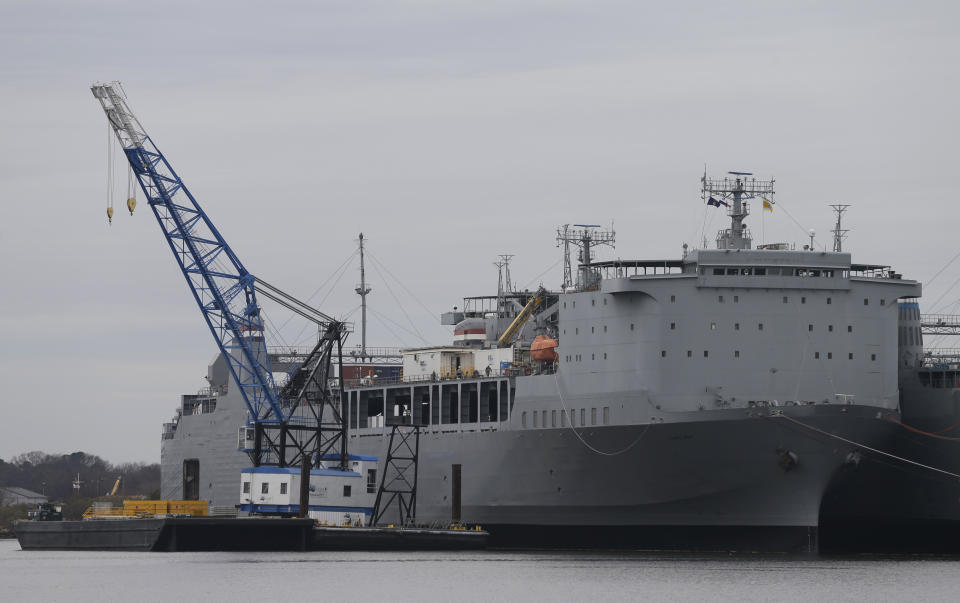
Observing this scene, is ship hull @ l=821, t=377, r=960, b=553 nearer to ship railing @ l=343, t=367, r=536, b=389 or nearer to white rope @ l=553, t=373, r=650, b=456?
white rope @ l=553, t=373, r=650, b=456

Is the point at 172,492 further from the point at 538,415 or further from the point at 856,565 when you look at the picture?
the point at 856,565

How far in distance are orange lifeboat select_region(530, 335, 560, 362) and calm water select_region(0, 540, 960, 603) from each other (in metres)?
7.72

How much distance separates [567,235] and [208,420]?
1935cm

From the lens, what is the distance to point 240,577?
53094mm

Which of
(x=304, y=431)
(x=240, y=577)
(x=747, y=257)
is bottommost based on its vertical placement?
(x=240, y=577)

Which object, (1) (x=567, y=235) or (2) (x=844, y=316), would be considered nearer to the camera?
(2) (x=844, y=316)

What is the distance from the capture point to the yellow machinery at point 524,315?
73.9 meters

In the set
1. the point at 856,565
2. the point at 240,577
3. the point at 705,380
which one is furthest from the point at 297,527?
the point at 856,565

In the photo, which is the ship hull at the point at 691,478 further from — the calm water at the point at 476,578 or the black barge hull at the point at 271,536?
the black barge hull at the point at 271,536

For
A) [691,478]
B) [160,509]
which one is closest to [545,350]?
[691,478]

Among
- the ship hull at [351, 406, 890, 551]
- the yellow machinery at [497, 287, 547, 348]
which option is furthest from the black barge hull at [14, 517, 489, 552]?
the yellow machinery at [497, 287, 547, 348]

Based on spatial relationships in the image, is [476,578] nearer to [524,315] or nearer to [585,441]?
[585,441]

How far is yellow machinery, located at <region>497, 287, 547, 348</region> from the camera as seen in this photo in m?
73.9

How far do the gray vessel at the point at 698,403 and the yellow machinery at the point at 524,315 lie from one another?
5.78 m
